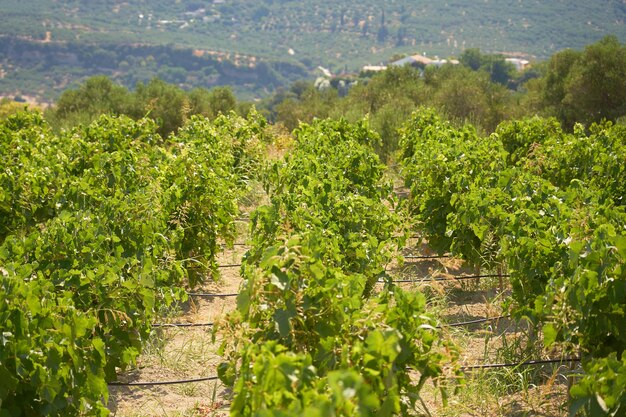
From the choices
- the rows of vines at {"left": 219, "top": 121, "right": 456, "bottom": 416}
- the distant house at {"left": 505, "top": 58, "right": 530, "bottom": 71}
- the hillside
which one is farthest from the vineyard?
the hillside

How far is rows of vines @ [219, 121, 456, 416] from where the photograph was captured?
8.74ft

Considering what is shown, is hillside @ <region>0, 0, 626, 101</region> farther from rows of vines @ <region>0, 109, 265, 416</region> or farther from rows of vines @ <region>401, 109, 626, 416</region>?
rows of vines @ <region>401, 109, 626, 416</region>

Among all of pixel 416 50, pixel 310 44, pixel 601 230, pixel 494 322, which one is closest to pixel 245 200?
pixel 494 322

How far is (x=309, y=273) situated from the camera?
3.61 metres

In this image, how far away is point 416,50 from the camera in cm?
8800

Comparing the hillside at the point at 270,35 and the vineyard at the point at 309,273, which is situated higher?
the vineyard at the point at 309,273

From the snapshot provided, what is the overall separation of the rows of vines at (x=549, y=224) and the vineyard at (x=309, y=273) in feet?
0.06

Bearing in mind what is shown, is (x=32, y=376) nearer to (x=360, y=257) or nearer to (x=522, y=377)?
(x=360, y=257)

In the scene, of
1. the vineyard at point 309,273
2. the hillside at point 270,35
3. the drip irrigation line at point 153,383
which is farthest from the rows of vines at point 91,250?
the hillside at point 270,35

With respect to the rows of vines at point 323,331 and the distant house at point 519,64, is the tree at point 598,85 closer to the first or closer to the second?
the rows of vines at point 323,331

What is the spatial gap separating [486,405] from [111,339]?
2.21 metres

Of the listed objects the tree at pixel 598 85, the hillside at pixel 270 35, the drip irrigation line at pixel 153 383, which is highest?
the tree at pixel 598 85

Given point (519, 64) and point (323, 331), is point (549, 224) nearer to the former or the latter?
point (323, 331)

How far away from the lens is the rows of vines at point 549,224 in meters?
3.81
